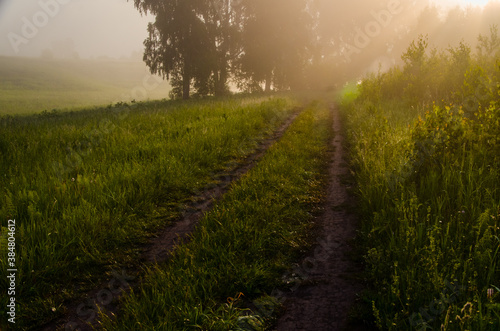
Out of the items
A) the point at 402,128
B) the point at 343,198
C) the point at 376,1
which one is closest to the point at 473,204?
the point at 343,198

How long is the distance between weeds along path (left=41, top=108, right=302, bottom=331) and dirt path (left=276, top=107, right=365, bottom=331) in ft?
5.07

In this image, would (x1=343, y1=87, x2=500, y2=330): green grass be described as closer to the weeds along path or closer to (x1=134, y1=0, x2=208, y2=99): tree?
the weeds along path

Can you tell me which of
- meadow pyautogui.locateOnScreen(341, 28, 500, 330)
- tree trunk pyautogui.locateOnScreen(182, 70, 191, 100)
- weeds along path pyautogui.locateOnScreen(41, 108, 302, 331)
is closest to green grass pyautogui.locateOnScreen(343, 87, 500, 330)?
meadow pyautogui.locateOnScreen(341, 28, 500, 330)

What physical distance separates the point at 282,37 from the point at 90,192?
39.0m

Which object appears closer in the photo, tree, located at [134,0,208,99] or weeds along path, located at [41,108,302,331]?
weeds along path, located at [41,108,302,331]

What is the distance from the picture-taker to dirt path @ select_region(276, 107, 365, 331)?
2557 mm

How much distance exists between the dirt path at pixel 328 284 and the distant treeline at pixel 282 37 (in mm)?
26096

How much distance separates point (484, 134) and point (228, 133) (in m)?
6.15

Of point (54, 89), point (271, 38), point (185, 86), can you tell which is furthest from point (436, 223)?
→ point (54, 89)

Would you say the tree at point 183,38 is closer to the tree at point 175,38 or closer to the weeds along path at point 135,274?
the tree at point 175,38

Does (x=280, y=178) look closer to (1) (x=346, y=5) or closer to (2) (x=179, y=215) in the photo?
(2) (x=179, y=215)

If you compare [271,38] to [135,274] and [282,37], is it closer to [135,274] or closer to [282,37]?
[282,37]

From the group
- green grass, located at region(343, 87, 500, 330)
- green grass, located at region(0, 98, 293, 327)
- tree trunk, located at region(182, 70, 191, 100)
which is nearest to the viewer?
green grass, located at region(343, 87, 500, 330)

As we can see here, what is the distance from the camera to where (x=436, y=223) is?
3061mm
